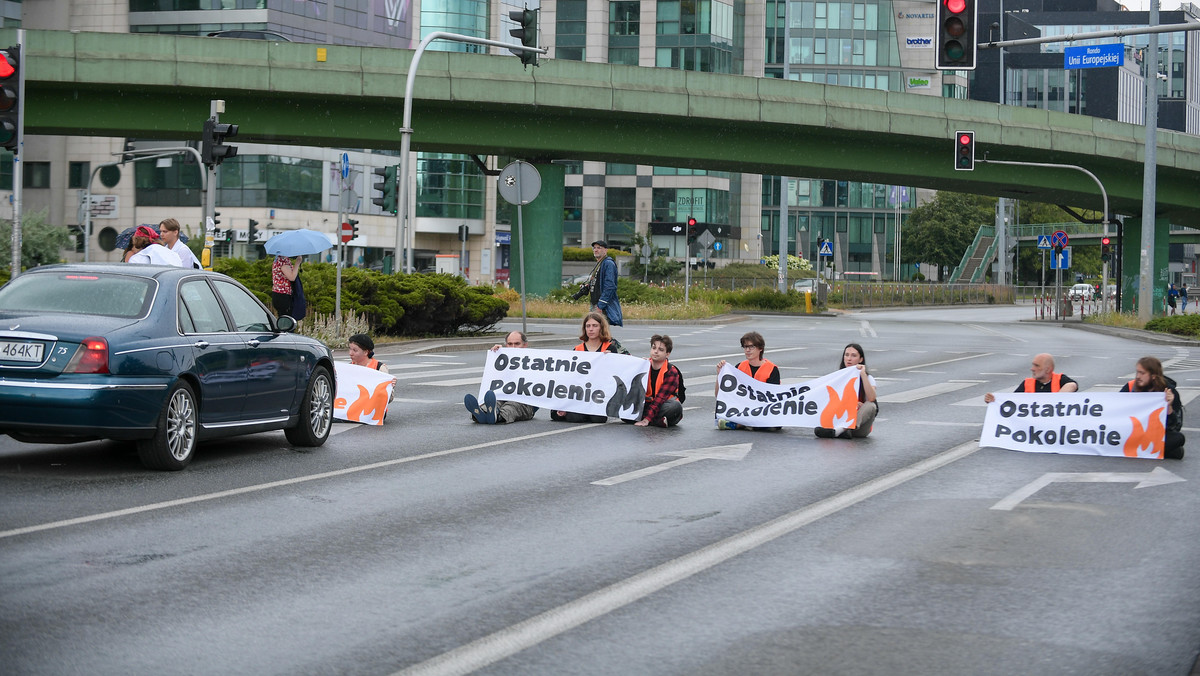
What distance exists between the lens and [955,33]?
2073cm

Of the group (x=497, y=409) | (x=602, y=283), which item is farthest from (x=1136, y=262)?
(x=497, y=409)

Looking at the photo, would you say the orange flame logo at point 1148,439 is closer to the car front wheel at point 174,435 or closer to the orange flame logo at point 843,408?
the orange flame logo at point 843,408

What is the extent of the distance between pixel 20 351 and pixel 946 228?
10954 cm

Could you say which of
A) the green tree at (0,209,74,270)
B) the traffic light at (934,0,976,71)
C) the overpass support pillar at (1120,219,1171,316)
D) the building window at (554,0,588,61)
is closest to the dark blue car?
the traffic light at (934,0,976,71)

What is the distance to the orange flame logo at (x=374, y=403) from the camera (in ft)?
47.5

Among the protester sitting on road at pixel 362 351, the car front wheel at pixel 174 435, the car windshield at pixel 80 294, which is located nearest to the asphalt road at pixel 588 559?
the car front wheel at pixel 174 435

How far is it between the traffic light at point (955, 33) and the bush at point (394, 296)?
1123cm

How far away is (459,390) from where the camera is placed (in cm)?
1844

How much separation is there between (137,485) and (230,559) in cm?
280

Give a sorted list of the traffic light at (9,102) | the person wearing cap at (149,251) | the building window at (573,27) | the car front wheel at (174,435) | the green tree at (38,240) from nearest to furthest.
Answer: the car front wheel at (174,435)
the person wearing cap at (149,251)
the traffic light at (9,102)
the green tree at (38,240)
the building window at (573,27)

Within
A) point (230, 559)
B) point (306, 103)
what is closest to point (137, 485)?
point (230, 559)

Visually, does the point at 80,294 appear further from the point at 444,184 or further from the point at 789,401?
the point at 444,184

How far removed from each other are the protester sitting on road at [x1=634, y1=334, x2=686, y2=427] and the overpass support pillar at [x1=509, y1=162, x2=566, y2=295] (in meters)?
33.5

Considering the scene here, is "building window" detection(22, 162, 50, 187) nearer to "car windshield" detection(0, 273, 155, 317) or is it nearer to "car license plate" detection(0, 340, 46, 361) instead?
→ "car windshield" detection(0, 273, 155, 317)
